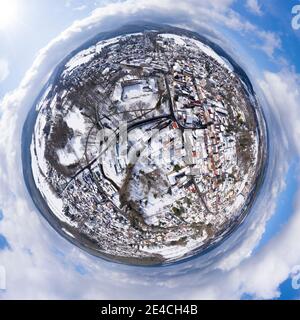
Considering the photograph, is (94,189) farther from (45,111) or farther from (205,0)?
(205,0)

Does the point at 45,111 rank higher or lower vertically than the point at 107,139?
higher

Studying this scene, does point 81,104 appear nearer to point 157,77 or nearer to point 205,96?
point 157,77

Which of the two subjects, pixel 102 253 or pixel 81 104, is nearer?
pixel 81 104

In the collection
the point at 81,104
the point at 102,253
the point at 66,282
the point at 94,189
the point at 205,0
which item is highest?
the point at 205,0

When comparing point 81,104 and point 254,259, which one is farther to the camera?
point 254,259

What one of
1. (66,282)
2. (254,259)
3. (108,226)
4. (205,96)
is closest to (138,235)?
(108,226)

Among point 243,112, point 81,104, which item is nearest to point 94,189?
point 81,104
